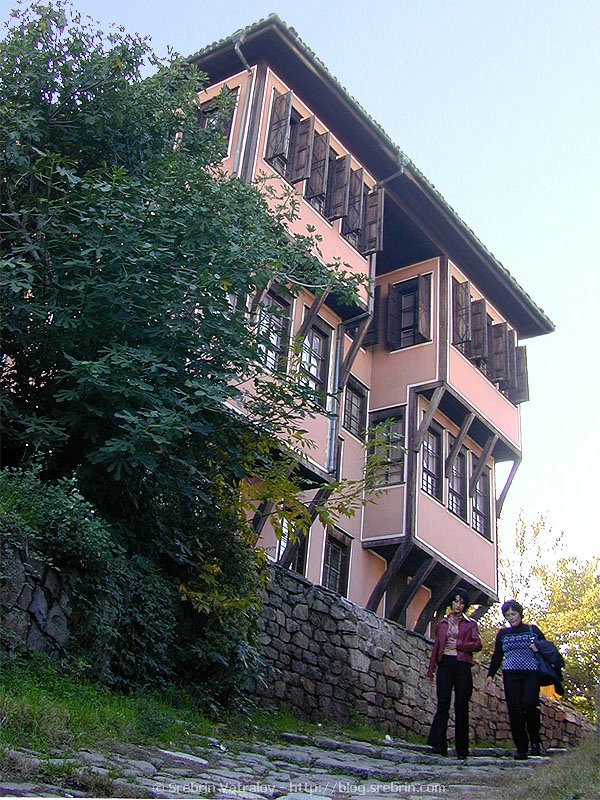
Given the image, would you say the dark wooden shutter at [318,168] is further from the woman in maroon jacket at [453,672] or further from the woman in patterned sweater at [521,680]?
the woman in maroon jacket at [453,672]

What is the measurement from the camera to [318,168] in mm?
15172

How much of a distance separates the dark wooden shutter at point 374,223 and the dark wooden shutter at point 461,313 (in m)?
2.63

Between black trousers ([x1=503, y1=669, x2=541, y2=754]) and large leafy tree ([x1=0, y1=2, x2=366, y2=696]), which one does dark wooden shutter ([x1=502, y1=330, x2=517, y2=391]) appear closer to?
large leafy tree ([x1=0, y1=2, x2=366, y2=696])

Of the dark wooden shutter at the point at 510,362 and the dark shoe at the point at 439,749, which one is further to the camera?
the dark wooden shutter at the point at 510,362

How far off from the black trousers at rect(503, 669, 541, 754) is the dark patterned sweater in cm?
7

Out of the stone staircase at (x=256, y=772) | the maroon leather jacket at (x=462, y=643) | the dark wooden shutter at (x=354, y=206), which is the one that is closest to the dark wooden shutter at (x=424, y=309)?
the dark wooden shutter at (x=354, y=206)

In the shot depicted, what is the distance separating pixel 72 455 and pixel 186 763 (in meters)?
3.69

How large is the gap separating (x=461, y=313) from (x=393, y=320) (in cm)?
128

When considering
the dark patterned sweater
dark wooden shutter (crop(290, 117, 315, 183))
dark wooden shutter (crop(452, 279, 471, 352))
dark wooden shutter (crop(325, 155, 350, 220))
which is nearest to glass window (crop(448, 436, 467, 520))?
dark wooden shutter (crop(452, 279, 471, 352))

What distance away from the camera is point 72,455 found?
8719mm

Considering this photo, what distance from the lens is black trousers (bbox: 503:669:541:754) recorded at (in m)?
8.48

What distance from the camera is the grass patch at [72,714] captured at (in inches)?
209

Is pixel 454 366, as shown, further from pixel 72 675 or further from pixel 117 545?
pixel 72 675

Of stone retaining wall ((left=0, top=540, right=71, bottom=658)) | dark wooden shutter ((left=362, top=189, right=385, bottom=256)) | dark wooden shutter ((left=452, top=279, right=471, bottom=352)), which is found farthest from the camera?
dark wooden shutter ((left=452, top=279, right=471, bottom=352))
